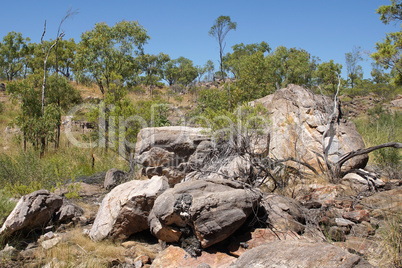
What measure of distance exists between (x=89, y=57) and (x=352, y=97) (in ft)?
62.4

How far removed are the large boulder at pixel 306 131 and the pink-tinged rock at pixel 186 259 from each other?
9.56 feet

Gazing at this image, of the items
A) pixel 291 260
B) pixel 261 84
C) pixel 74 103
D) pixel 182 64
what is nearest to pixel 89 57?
pixel 74 103

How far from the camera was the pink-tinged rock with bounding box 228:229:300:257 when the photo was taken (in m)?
3.59

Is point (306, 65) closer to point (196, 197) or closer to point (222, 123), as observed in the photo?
point (222, 123)

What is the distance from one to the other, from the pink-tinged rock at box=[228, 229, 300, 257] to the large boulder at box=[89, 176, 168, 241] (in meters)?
1.21

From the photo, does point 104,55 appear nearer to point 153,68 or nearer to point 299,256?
point 299,256

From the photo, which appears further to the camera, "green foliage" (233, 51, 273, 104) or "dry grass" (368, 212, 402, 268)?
"green foliage" (233, 51, 273, 104)

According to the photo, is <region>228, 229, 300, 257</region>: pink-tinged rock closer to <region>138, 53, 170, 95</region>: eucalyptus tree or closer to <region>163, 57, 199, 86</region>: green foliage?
<region>138, 53, 170, 95</region>: eucalyptus tree

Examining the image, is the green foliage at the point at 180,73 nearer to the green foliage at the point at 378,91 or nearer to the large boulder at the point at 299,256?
the green foliage at the point at 378,91

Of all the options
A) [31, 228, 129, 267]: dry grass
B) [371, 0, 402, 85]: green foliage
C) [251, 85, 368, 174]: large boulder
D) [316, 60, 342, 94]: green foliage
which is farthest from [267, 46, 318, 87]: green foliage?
[31, 228, 129, 267]: dry grass

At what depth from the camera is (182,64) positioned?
40875 millimetres

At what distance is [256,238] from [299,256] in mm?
992

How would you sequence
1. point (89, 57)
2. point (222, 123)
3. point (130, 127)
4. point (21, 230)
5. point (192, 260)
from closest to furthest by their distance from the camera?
1. point (192, 260)
2. point (21, 230)
3. point (222, 123)
4. point (130, 127)
5. point (89, 57)

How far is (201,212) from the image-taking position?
3.58 meters
